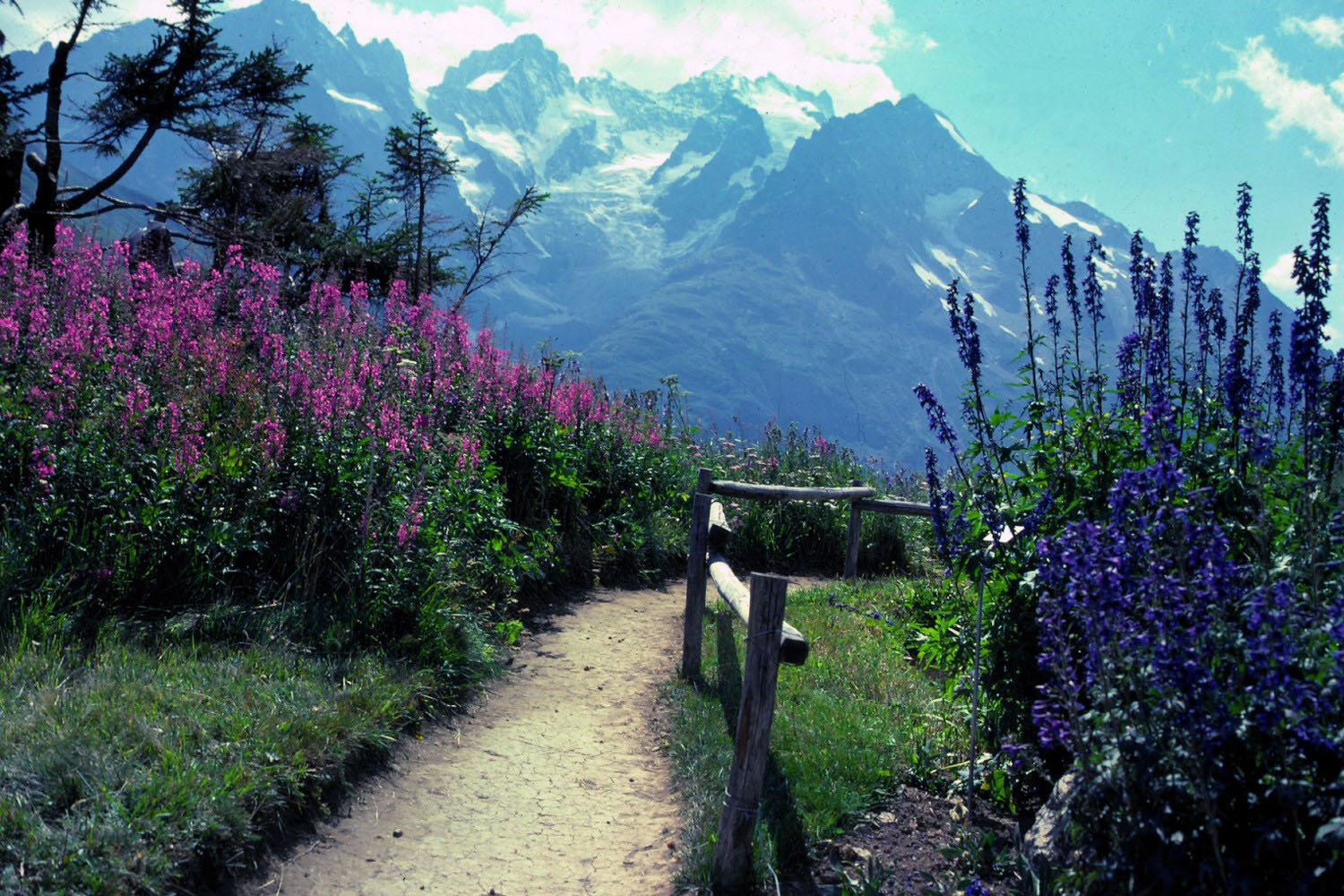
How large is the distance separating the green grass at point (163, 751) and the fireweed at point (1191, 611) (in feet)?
9.87

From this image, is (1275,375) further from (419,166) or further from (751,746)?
(419,166)

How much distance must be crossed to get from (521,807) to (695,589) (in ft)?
7.58

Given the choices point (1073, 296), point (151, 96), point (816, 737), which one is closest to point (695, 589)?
point (816, 737)

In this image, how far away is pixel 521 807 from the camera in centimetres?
425

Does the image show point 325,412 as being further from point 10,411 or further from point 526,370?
point 526,370

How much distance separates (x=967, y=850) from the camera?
3.23 meters

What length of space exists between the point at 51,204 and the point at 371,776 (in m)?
18.5

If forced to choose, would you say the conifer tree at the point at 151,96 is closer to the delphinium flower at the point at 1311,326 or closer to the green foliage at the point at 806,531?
the green foliage at the point at 806,531

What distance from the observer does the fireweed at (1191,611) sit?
2.04 meters

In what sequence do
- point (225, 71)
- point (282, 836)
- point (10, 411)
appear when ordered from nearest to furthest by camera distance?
point (282, 836), point (10, 411), point (225, 71)

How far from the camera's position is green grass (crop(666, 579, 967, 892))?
374 cm

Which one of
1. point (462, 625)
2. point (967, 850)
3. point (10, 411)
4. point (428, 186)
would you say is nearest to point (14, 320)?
point (10, 411)

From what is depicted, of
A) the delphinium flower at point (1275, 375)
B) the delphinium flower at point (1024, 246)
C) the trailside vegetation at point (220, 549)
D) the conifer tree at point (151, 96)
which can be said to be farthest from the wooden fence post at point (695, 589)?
the conifer tree at point (151, 96)

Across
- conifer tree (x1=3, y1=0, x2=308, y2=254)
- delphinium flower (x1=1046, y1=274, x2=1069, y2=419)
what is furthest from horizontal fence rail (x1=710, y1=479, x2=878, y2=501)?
conifer tree (x1=3, y1=0, x2=308, y2=254)
